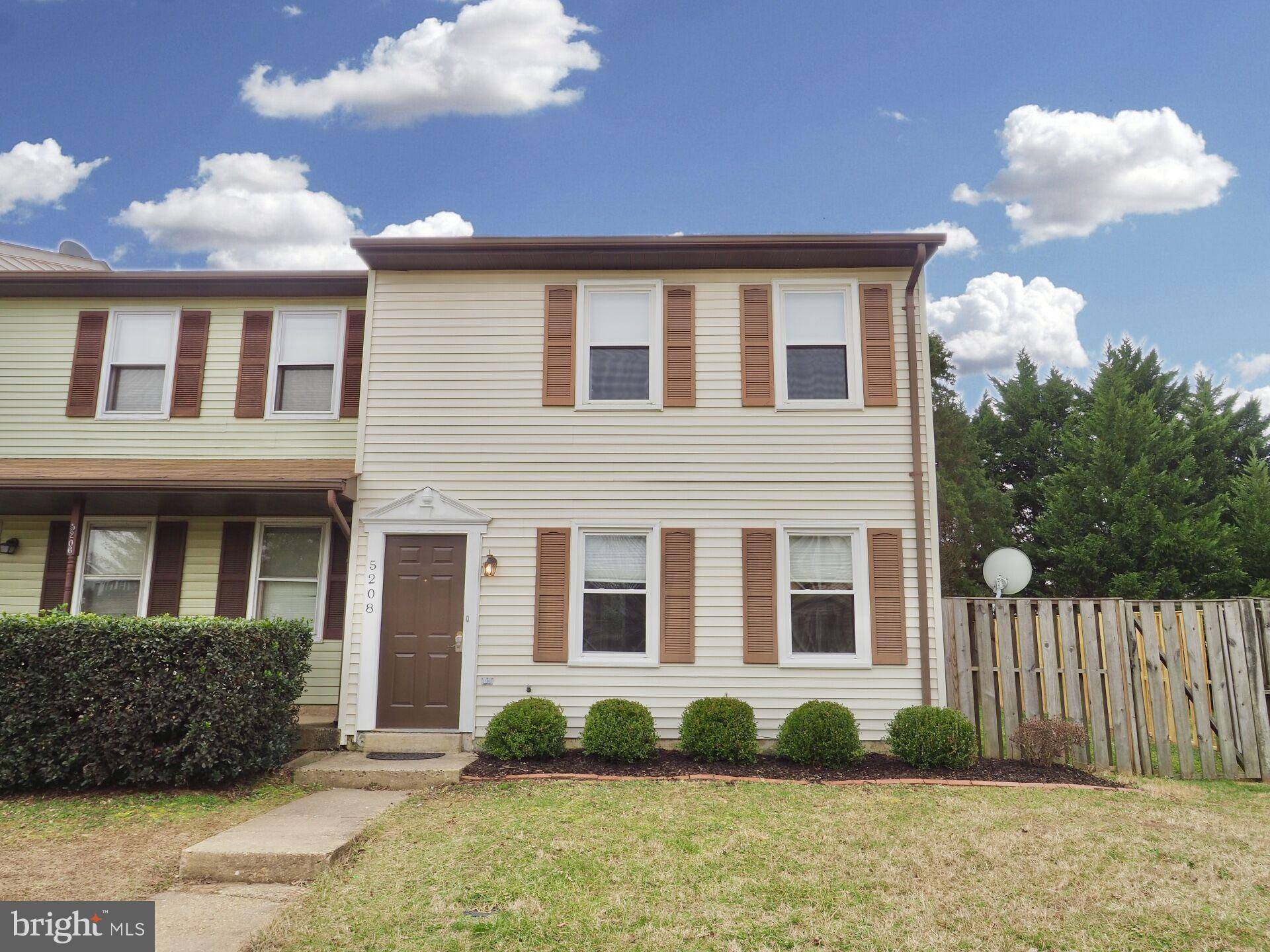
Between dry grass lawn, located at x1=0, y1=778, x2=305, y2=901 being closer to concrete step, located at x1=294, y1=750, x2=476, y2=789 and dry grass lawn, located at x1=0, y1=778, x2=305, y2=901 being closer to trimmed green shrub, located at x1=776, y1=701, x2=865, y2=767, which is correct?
concrete step, located at x1=294, y1=750, x2=476, y2=789

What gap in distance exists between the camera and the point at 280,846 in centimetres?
463

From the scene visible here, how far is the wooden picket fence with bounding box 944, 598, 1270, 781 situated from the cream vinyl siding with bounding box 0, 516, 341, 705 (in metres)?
7.51

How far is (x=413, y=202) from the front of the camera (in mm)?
16094

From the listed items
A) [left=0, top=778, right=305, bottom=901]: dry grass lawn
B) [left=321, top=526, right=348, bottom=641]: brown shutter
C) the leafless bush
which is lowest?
[left=0, top=778, right=305, bottom=901]: dry grass lawn

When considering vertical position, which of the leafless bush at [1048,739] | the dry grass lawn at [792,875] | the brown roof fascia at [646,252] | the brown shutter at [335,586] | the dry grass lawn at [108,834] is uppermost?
the brown roof fascia at [646,252]

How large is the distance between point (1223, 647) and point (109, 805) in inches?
418

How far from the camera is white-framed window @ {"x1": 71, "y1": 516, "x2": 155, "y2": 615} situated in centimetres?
908

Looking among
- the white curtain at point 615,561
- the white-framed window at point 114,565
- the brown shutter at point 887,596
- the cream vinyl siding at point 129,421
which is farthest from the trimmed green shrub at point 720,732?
the white-framed window at point 114,565

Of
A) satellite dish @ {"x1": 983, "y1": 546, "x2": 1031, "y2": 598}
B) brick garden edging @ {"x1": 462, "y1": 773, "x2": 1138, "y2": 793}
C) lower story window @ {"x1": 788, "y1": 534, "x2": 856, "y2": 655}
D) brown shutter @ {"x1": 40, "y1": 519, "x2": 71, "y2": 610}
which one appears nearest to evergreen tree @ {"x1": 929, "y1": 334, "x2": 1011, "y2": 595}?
satellite dish @ {"x1": 983, "y1": 546, "x2": 1031, "y2": 598}

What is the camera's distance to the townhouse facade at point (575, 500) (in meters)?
7.95

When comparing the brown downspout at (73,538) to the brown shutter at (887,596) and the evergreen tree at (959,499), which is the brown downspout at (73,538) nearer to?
the brown shutter at (887,596)

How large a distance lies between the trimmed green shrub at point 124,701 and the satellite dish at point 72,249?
12565mm

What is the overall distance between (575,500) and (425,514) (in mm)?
1687

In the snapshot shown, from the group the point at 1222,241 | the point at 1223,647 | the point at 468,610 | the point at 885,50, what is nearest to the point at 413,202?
the point at 885,50
